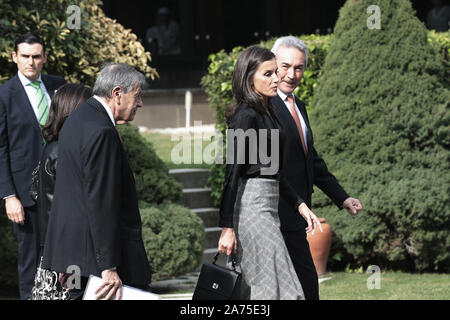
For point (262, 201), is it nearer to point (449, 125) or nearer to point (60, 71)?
point (60, 71)

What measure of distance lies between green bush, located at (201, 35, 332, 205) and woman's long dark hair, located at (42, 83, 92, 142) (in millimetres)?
5456

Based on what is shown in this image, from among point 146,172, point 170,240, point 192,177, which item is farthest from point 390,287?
point 192,177

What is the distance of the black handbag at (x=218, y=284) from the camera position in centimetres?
471

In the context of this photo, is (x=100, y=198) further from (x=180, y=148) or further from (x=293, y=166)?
(x=180, y=148)

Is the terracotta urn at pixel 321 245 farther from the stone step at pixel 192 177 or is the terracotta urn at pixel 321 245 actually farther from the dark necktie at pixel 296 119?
the dark necktie at pixel 296 119

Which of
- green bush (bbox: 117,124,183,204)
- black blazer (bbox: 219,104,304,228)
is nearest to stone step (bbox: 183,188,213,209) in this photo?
green bush (bbox: 117,124,183,204)

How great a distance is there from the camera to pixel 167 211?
8.74 meters

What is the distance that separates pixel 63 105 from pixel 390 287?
165 inches

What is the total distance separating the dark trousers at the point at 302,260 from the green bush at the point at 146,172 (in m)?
3.76

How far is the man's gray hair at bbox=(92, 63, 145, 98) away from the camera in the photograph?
4492mm

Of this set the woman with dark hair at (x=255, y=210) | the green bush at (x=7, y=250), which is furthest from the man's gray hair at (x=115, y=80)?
the green bush at (x=7, y=250)

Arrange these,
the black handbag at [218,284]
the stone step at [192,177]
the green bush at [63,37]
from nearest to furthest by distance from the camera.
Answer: the black handbag at [218,284]
the green bush at [63,37]
the stone step at [192,177]
